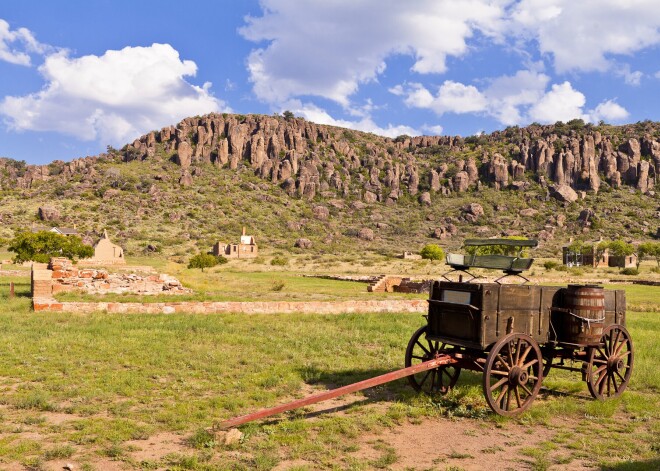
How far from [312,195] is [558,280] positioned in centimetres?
7323

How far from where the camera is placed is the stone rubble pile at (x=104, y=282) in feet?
59.5

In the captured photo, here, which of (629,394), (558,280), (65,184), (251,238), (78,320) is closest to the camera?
(629,394)

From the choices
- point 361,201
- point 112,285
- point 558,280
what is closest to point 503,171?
point 361,201

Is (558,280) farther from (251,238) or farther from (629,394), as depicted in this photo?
(251,238)

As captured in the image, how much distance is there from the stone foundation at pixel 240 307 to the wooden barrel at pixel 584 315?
11471mm

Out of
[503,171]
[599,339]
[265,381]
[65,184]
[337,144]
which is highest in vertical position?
[337,144]

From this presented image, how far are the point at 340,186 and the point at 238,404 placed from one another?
10802 centimetres

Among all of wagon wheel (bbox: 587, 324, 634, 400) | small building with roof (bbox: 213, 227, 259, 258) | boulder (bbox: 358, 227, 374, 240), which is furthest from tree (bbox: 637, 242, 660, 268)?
wagon wheel (bbox: 587, 324, 634, 400)

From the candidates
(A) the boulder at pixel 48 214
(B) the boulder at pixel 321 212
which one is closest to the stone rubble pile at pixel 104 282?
(A) the boulder at pixel 48 214

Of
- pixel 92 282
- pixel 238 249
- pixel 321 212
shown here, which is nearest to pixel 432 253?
pixel 238 249

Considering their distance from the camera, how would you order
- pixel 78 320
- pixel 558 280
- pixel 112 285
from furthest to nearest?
pixel 558 280, pixel 112 285, pixel 78 320

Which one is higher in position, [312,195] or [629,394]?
[312,195]

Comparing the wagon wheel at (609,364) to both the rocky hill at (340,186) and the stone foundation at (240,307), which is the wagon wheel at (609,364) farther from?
the rocky hill at (340,186)

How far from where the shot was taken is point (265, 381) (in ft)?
28.6
